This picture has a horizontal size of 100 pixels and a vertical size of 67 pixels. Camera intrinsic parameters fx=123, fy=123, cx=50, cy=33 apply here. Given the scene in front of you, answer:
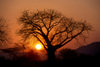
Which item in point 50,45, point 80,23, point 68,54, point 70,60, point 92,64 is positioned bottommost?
point 92,64

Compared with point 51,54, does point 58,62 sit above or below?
below

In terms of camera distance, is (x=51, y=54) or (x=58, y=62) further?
(x=51, y=54)

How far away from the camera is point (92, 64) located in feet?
37.3

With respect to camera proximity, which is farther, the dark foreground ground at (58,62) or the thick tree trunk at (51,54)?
the thick tree trunk at (51,54)

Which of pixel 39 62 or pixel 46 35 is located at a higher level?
pixel 46 35

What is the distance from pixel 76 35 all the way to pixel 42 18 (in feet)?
14.9

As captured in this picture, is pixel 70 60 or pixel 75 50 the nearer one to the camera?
pixel 70 60

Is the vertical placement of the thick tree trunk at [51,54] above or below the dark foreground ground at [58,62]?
above

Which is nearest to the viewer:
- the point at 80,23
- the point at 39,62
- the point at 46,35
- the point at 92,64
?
the point at 92,64

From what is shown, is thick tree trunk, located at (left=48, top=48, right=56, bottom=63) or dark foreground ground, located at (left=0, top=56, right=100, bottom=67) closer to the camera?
dark foreground ground, located at (left=0, top=56, right=100, bottom=67)

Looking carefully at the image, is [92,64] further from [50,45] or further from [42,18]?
[42,18]

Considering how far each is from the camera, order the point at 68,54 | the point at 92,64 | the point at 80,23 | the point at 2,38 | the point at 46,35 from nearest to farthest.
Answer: the point at 92,64 < the point at 68,54 < the point at 46,35 < the point at 80,23 < the point at 2,38

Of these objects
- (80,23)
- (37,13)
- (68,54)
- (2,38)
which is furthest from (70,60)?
(2,38)

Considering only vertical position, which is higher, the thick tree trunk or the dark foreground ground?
the thick tree trunk
